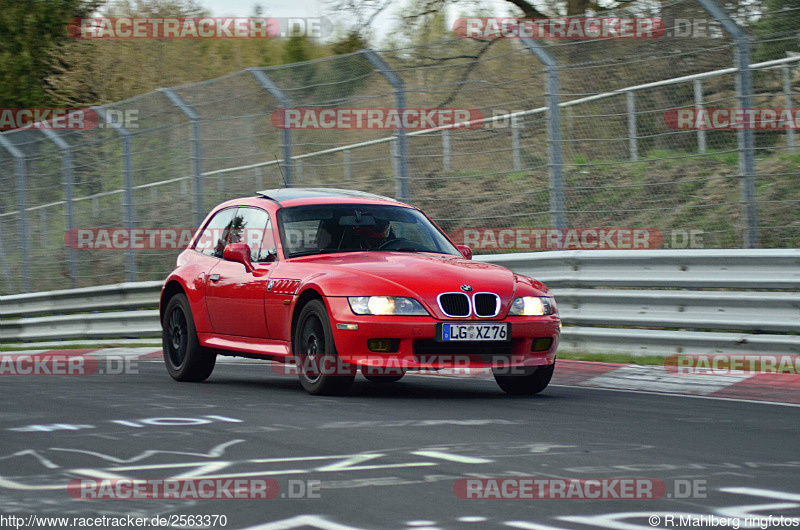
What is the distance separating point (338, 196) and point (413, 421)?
3.25m

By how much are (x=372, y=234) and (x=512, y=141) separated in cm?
363

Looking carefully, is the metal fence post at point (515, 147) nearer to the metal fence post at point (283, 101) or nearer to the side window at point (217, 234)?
the metal fence post at point (283, 101)

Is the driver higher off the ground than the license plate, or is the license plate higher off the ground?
the driver

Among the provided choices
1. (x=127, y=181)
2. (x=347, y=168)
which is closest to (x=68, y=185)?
(x=127, y=181)

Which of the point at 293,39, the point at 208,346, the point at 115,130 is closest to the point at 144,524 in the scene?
the point at 208,346

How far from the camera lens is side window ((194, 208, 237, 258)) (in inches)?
412

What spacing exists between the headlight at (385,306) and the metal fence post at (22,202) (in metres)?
14.1

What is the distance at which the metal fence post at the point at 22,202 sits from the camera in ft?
68.4

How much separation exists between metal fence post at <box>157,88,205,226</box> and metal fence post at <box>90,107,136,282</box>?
5.54ft

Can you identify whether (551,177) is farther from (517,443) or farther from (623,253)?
(517,443)

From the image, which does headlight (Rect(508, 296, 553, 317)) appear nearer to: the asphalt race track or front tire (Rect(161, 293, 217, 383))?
the asphalt race track

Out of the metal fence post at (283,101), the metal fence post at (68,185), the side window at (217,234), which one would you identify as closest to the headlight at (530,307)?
the side window at (217,234)

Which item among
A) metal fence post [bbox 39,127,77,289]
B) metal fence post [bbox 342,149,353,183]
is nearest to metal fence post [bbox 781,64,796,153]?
metal fence post [bbox 342,149,353,183]

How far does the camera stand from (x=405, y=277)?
27.4 feet
